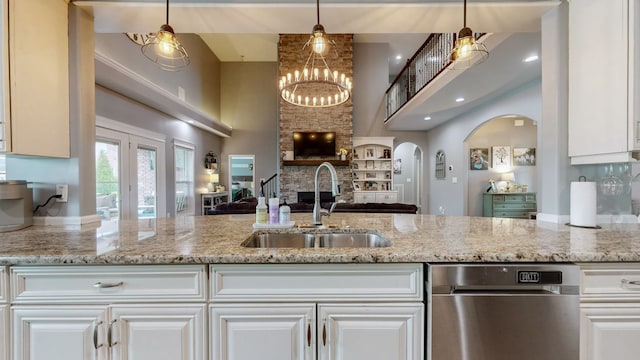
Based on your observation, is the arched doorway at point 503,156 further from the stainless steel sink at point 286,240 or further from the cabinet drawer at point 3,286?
the cabinet drawer at point 3,286

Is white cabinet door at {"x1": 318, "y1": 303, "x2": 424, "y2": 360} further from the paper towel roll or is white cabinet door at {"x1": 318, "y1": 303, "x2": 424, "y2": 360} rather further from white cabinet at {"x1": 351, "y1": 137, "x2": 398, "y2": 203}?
white cabinet at {"x1": 351, "y1": 137, "x2": 398, "y2": 203}

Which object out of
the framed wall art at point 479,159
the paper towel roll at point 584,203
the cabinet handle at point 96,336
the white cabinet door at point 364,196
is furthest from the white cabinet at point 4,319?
the framed wall art at point 479,159

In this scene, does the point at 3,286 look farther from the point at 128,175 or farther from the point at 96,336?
the point at 128,175

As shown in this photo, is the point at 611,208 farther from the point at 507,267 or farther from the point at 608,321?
the point at 507,267

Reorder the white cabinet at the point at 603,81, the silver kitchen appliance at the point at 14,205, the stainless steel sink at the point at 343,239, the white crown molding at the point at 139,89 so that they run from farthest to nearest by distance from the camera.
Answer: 1. the white crown molding at the point at 139,89
2. the stainless steel sink at the point at 343,239
3. the silver kitchen appliance at the point at 14,205
4. the white cabinet at the point at 603,81

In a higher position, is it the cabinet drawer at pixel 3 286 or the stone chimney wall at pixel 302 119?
the stone chimney wall at pixel 302 119

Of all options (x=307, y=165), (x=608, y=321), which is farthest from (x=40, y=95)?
(x=307, y=165)

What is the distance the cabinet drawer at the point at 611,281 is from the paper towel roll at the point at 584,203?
588mm

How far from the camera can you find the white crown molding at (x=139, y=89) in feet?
11.6

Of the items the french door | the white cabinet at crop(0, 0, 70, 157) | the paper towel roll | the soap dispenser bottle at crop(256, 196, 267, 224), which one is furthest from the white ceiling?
the french door

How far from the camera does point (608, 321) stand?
1171mm

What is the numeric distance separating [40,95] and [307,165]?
5.96 m

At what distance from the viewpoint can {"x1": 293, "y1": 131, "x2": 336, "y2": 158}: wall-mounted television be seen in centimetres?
743

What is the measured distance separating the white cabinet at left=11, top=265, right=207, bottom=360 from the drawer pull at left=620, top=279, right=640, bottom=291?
1806 millimetres
